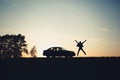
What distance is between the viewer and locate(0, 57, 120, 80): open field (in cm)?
2091

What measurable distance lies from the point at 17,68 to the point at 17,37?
187ft

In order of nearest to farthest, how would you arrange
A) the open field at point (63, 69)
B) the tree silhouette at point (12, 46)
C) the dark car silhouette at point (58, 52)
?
the open field at point (63, 69) → the dark car silhouette at point (58, 52) → the tree silhouette at point (12, 46)

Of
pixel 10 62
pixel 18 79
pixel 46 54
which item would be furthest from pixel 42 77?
pixel 46 54

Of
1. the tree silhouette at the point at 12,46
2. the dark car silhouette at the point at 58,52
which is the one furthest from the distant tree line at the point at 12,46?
the dark car silhouette at the point at 58,52

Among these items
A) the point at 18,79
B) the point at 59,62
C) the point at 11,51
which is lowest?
the point at 18,79

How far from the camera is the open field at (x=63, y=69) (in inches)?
823

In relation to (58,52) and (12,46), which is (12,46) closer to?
(12,46)

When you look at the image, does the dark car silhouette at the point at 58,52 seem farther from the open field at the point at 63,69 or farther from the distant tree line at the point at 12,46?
the distant tree line at the point at 12,46

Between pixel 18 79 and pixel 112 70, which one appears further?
pixel 18 79

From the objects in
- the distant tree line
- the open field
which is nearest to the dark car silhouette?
the open field

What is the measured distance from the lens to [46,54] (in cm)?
3094

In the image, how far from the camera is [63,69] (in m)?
22.1

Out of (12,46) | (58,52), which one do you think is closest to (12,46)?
(12,46)

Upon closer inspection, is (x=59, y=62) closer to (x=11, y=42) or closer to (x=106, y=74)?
(x=106, y=74)
